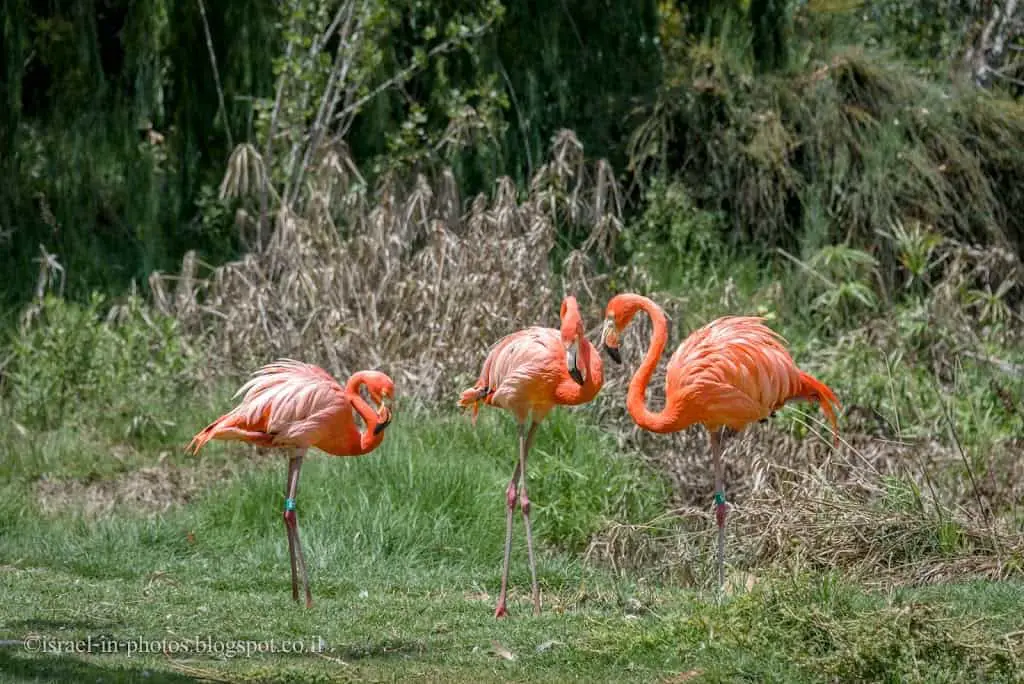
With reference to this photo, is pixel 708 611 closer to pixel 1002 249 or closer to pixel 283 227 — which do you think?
pixel 283 227

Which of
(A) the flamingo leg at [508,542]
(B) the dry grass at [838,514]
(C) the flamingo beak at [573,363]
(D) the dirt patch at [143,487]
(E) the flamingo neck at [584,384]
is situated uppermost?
(C) the flamingo beak at [573,363]

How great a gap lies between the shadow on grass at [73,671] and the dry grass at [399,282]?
4343 millimetres

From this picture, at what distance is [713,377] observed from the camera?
6.77 meters

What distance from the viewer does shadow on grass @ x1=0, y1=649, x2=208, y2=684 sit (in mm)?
4531

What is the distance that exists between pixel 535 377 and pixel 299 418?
3.63ft

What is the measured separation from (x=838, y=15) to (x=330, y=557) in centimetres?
776

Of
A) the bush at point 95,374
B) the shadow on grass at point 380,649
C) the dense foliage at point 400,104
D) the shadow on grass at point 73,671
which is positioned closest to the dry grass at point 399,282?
the bush at point 95,374

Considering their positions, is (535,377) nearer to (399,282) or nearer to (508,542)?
(508,542)

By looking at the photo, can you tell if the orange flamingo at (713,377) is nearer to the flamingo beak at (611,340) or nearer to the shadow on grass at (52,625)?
the flamingo beak at (611,340)

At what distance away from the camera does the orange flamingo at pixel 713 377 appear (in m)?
6.79

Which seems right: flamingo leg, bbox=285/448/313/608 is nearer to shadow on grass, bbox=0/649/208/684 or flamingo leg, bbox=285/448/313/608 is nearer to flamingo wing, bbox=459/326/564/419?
flamingo wing, bbox=459/326/564/419

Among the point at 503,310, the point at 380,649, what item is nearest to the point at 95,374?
the point at 503,310

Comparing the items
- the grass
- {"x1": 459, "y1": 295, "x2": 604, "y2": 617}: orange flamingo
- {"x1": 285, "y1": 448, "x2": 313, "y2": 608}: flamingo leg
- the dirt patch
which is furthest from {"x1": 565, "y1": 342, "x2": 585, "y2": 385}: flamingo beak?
the dirt patch

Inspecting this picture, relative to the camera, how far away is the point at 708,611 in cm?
538
